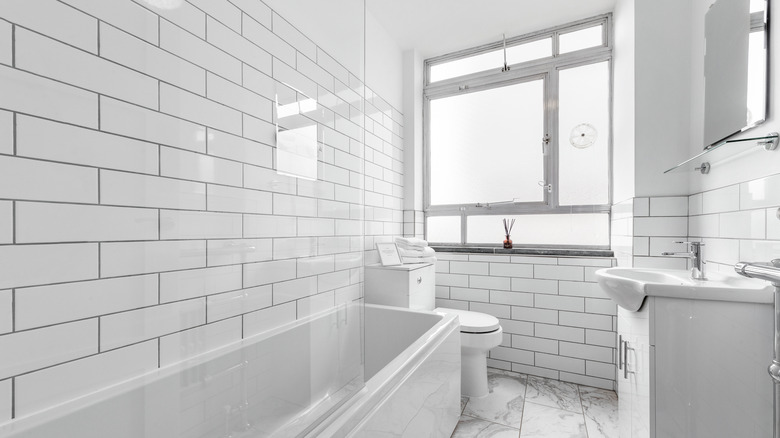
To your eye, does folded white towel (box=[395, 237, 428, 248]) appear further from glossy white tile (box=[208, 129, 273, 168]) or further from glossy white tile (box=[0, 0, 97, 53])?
glossy white tile (box=[0, 0, 97, 53])

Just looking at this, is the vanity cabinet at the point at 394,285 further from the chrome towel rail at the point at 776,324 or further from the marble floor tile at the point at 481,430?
the chrome towel rail at the point at 776,324

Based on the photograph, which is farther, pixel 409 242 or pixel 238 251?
pixel 409 242

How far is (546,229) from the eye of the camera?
8.57 feet

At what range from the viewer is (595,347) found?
2.29m

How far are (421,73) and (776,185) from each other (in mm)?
2563

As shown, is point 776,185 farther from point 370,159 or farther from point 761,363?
point 370,159

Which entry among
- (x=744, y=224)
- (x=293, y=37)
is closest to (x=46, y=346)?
(x=293, y=37)

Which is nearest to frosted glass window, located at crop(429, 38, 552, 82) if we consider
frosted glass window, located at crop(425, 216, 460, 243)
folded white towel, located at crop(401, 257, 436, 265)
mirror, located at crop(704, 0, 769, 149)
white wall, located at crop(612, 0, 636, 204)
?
white wall, located at crop(612, 0, 636, 204)

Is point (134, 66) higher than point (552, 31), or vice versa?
point (552, 31)

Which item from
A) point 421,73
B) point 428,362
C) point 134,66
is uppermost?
point 421,73

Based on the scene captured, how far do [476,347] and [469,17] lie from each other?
239 centimetres

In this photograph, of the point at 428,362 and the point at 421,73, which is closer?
the point at 428,362

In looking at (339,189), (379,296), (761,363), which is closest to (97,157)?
(339,189)

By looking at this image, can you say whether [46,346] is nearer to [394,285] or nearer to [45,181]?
[45,181]
